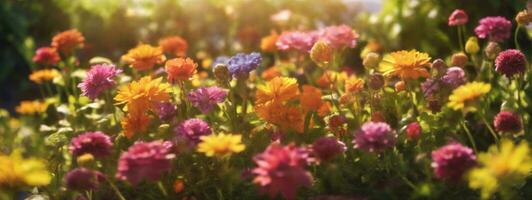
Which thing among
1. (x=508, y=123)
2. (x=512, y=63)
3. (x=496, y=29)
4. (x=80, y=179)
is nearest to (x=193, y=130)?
(x=80, y=179)

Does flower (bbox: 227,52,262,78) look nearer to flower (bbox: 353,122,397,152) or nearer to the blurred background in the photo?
flower (bbox: 353,122,397,152)

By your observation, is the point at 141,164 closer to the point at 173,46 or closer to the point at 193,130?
the point at 193,130

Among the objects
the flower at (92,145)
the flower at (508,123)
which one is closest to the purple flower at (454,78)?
the flower at (508,123)

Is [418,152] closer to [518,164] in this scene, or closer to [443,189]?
[443,189]

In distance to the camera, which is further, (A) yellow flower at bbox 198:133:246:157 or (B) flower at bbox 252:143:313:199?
(A) yellow flower at bbox 198:133:246:157

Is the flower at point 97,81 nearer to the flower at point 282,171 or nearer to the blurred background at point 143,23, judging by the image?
the flower at point 282,171

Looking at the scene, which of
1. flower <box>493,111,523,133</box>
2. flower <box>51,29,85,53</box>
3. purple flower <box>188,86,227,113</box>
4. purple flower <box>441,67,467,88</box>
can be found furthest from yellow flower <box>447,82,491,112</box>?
flower <box>51,29,85,53</box>

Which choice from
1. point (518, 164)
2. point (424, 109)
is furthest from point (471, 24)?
point (518, 164)
